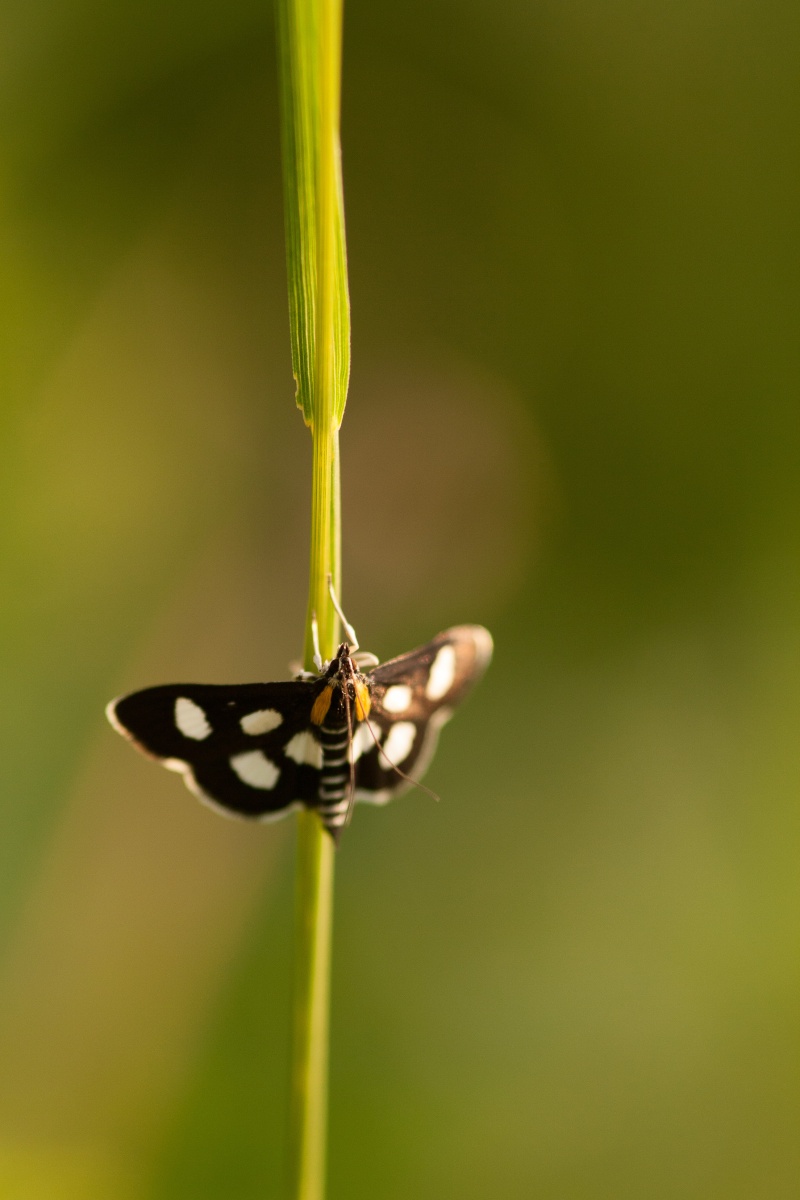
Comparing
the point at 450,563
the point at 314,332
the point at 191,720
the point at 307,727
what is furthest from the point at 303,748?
the point at 450,563

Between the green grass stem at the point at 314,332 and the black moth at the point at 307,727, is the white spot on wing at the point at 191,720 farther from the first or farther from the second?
the green grass stem at the point at 314,332

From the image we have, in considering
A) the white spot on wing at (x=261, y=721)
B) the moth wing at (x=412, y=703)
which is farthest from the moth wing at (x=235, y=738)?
the moth wing at (x=412, y=703)

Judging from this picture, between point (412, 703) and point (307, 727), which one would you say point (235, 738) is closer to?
point (307, 727)

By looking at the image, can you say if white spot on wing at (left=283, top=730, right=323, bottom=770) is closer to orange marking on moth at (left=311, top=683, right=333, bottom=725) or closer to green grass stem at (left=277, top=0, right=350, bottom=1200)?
orange marking on moth at (left=311, top=683, right=333, bottom=725)

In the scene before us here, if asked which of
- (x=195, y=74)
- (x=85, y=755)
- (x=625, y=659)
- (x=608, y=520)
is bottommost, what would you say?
(x=85, y=755)

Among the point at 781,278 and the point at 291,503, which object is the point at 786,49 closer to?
the point at 781,278

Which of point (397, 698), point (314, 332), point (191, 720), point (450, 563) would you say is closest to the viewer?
point (314, 332)

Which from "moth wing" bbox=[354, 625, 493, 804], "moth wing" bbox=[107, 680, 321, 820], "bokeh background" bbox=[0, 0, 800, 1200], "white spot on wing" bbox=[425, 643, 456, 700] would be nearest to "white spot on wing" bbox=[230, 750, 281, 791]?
"moth wing" bbox=[107, 680, 321, 820]

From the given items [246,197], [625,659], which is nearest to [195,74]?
[246,197]
